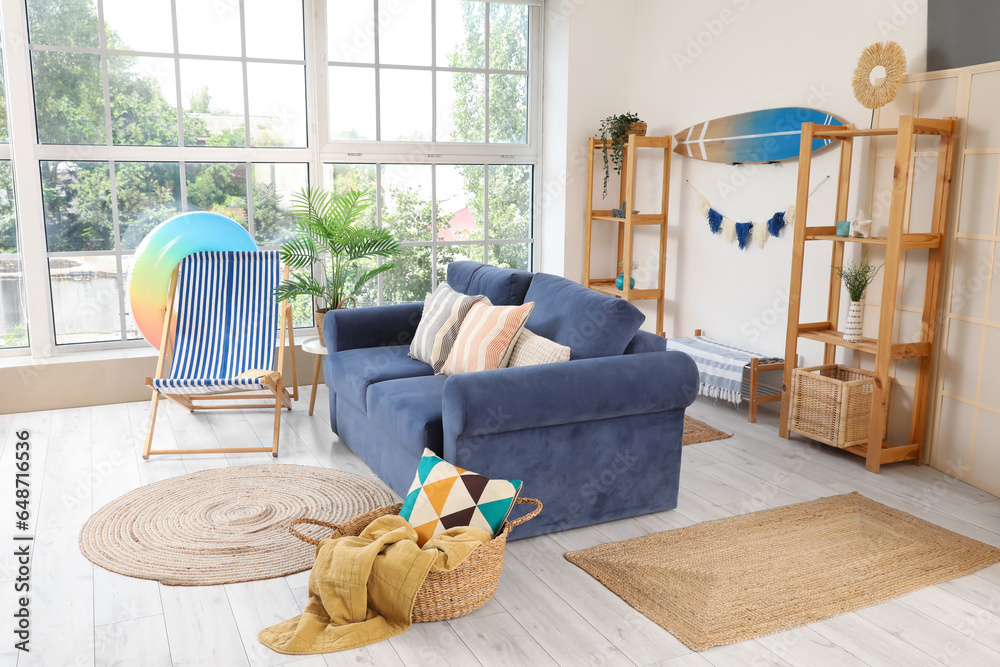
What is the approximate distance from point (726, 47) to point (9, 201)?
409 centimetres

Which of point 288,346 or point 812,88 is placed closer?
point 812,88

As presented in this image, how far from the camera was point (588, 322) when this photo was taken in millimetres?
3119

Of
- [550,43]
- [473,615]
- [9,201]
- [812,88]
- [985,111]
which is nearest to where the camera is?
[473,615]

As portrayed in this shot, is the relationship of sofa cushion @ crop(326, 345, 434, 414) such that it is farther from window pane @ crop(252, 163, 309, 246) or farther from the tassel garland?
the tassel garland

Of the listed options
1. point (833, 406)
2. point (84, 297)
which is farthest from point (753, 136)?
point (84, 297)

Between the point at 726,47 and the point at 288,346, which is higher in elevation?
the point at 726,47

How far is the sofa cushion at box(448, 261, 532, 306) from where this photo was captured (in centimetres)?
375

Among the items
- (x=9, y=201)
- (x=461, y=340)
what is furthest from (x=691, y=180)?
(x=9, y=201)

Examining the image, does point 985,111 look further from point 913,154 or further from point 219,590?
point 219,590

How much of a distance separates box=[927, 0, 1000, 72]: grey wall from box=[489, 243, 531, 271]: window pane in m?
2.90

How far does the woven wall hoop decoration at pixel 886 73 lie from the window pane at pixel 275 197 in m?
3.17

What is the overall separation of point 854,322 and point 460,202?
2738mm

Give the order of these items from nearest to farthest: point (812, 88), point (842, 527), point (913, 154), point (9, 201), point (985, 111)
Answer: point (842, 527)
point (985, 111)
point (913, 154)
point (812, 88)
point (9, 201)

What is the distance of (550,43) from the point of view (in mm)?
5547
